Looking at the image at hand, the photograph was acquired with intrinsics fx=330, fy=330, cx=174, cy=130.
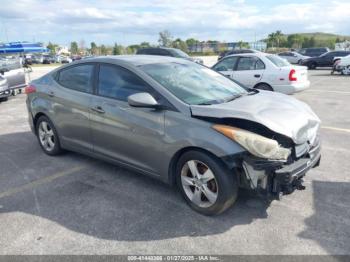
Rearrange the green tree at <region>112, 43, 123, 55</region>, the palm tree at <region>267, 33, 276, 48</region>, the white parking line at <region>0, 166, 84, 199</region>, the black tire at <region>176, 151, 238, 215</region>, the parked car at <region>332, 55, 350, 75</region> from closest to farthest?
the black tire at <region>176, 151, 238, 215</region>
the white parking line at <region>0, 166, 84, 199</region>
the parked car at <region>332, 55, 350, 75</region>
the green tree at <region>112, 43, 123, 55</region>
the palm tree at <region>267, 33, 276, 48</region>

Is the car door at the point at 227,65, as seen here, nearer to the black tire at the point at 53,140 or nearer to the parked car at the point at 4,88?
the black tire at the point at 53,140

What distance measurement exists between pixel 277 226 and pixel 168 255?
116 centimetres

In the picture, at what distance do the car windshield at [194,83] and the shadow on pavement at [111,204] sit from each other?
1.18 m

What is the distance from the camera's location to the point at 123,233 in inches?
127

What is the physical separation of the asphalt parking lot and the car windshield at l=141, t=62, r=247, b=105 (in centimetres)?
119

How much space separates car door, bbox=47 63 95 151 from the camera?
4547mm

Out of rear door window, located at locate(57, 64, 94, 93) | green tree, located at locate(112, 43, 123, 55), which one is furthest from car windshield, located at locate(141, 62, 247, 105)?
green tree, located at locate(112, 43, 123, 55)

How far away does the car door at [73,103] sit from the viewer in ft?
14.9

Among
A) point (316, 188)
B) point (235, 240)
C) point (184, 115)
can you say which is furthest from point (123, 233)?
point (316, 188)

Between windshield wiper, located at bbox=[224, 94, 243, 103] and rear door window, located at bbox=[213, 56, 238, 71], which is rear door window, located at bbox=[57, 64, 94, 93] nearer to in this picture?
windshield wiper, located at bbox=[224, 94, 243, 103]

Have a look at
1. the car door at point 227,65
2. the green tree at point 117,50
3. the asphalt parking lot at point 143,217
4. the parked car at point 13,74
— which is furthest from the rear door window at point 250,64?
the green tree at point 117,50

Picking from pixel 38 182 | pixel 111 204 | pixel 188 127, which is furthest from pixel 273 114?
pixel 38 182

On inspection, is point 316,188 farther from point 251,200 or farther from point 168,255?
point 168,255

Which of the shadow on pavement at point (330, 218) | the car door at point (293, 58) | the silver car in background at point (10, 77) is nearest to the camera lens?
the shadow on pavement at point (330, 218)
